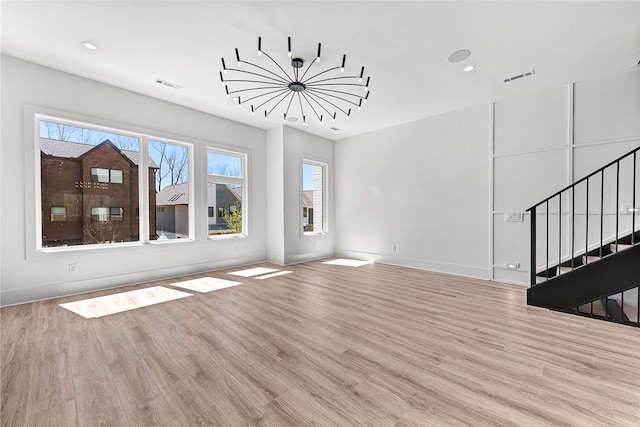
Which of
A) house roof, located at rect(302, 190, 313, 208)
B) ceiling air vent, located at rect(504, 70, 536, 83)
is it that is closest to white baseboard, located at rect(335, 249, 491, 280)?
house roof, located at rect(302, 190, 313, 208)

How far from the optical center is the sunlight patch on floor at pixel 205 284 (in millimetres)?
4059

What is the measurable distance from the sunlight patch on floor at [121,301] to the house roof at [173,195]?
1586 millimetres

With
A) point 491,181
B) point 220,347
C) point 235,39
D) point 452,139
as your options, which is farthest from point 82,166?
point 491,181

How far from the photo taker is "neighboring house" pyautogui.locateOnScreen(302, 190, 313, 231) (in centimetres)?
633

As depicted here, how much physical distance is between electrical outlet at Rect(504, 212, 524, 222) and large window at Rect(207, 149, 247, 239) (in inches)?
200

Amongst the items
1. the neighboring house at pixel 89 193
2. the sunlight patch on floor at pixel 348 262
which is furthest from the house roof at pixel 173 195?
the sunlight patch on floor at pixel 348 262

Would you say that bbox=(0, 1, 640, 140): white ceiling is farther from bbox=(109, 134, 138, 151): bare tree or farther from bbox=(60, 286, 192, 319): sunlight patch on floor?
bbox=(60, 286, 192, 319): sunlight patch on floor

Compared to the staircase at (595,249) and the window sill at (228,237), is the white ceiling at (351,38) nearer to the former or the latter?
the staircase at (595,249)

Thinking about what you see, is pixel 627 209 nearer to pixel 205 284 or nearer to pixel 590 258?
pixel 590 258

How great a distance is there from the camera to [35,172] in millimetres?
3438

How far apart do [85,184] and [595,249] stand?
7494 mm

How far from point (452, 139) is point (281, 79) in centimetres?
343

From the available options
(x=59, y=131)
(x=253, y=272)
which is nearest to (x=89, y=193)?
(x=59, y=131)

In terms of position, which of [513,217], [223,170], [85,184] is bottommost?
[513,217]
